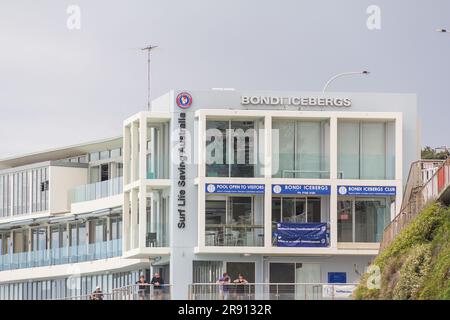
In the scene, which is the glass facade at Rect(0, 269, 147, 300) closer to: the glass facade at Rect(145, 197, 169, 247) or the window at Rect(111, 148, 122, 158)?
the window at Rect(111, 148, 122, 158)

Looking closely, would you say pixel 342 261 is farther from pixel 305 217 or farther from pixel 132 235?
pixel 132 235

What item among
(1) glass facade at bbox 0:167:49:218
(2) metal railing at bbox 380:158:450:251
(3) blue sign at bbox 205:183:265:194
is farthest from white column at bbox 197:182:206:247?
(1) glass facade at bbox 0:167:49:218

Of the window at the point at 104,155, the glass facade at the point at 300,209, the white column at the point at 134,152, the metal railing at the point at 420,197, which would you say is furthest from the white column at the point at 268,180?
the window at the point at 104,155

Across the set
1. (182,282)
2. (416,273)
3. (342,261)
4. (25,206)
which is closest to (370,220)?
(342,261)

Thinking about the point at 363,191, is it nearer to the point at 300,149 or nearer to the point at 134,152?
the point at 300,149

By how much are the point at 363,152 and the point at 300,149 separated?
304cm

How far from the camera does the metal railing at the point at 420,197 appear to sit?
188 ft

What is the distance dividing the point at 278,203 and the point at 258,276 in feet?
11.8

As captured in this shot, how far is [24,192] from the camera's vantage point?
108 metres

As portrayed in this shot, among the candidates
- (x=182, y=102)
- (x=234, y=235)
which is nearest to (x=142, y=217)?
(x=234, y=235)

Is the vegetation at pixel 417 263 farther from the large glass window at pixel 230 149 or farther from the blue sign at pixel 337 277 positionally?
the large glass window at pixel 230 149

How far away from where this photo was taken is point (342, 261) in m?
78.9

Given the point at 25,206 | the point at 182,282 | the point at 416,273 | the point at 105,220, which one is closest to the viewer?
the point at 416,273

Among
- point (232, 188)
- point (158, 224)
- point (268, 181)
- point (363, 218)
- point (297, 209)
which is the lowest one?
point (158, 224)
